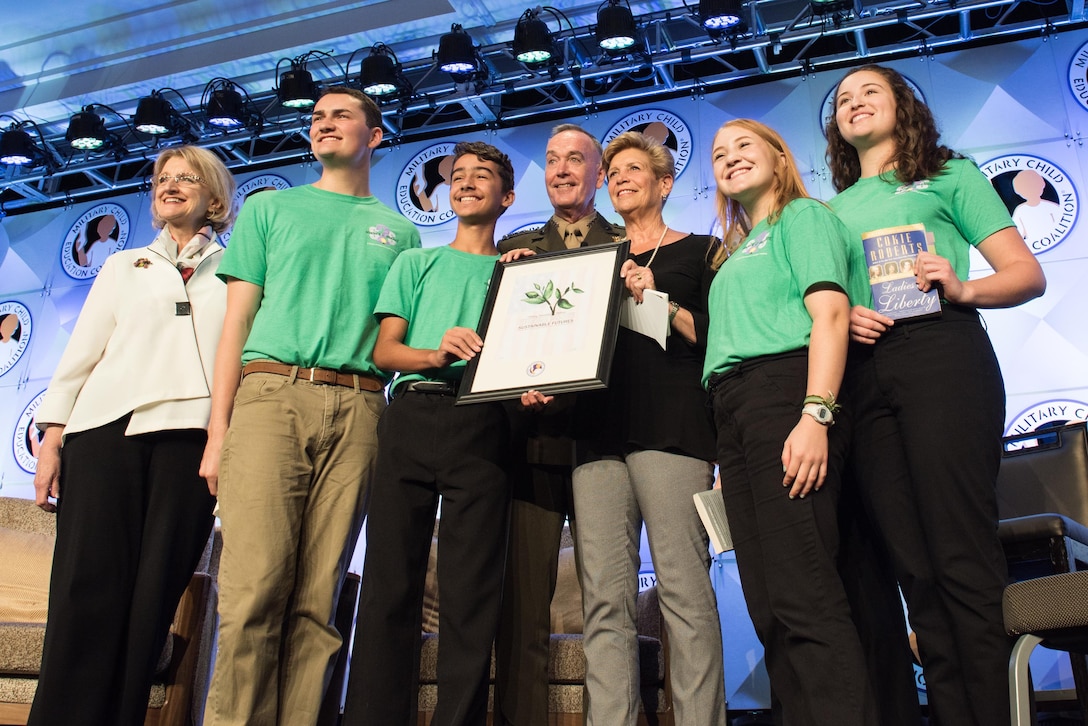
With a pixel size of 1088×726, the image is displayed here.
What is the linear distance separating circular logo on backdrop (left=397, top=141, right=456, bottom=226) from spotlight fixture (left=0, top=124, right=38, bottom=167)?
3.05 metres

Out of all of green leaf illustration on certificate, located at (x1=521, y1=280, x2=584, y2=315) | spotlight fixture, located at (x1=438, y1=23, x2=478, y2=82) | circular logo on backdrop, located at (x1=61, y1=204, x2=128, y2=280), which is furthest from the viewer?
circular logo on backdrop, located at (x1=61, y1=204, x2=128, y2=280)

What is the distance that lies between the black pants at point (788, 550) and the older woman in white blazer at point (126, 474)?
1.48 metres

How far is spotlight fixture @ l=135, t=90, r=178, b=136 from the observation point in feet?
23.2

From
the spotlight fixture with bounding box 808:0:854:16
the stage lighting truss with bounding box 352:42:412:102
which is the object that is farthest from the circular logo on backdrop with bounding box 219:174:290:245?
the spotlight fixture with bounding box 808:0:854:16

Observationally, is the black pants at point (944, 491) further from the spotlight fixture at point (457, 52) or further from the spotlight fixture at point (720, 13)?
the spotlight fixture at point (457, 52)

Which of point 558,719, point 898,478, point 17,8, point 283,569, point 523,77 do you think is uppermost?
point 17,8

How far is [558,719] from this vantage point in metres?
2.96

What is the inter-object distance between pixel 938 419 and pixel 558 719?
63.1 inches

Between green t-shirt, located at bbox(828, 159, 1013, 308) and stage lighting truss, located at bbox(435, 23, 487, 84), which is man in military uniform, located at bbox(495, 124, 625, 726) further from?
stage lighting truss, located at bbox(435, 23, 487, 84)

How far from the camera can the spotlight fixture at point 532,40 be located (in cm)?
607

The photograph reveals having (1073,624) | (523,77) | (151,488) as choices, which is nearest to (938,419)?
(1073,624)

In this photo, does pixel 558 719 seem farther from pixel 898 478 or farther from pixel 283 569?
pixel 898 478

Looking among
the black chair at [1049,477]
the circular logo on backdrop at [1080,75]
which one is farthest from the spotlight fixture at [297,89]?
the black chair at [1049,477]

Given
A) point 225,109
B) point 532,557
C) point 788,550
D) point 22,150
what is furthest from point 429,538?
point 22,150
